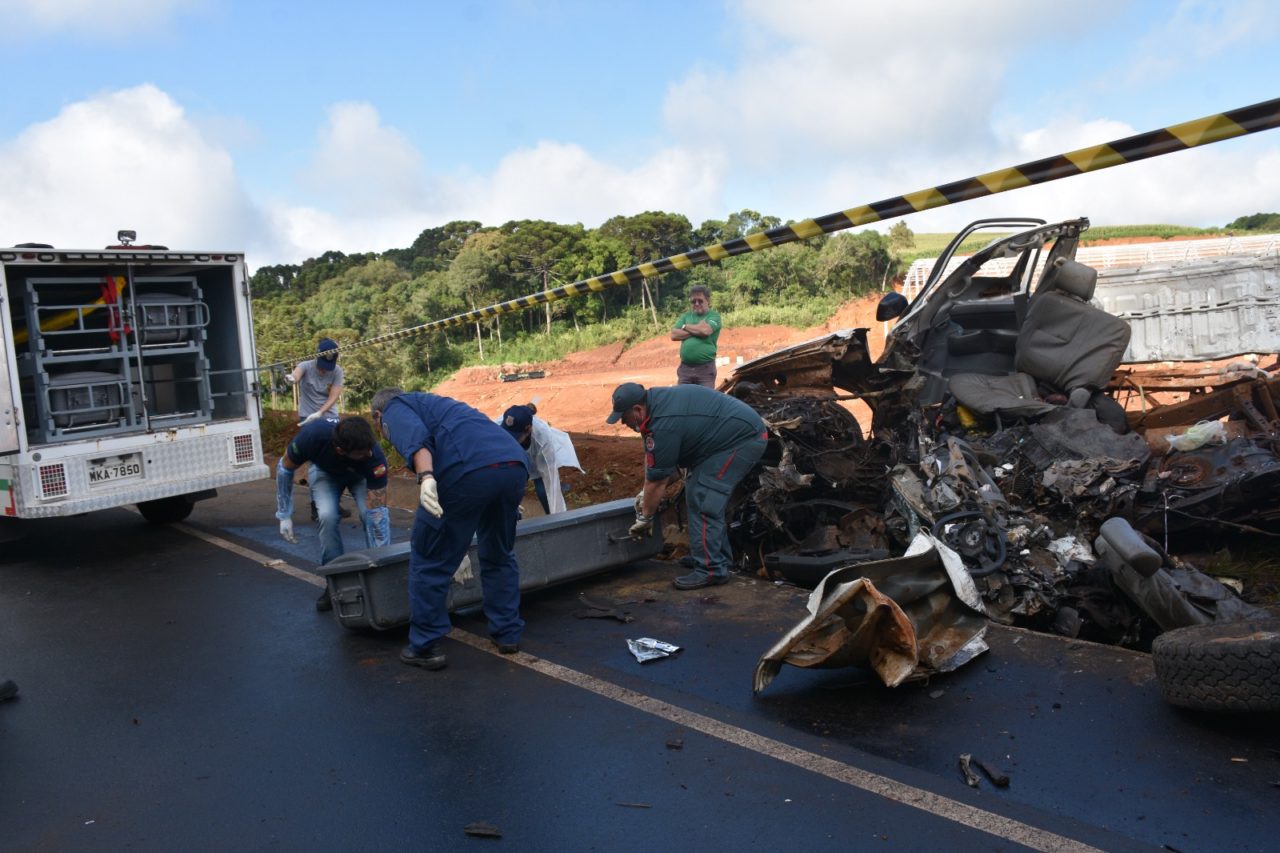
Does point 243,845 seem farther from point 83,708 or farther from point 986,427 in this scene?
point 986,427

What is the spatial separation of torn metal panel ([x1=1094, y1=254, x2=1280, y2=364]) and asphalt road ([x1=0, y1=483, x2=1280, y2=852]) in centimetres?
832

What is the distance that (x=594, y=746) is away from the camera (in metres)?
4.27

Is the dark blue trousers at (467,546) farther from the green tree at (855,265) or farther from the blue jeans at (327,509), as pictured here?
the green tree at (855,265)

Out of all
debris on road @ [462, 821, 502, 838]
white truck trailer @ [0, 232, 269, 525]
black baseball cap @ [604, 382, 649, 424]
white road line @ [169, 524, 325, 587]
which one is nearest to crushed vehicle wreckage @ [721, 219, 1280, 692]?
black baseball cap @ [604, 382, 649, 424]

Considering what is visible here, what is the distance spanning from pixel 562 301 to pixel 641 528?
131 ft

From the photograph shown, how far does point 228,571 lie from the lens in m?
7.79

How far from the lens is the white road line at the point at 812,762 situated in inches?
133

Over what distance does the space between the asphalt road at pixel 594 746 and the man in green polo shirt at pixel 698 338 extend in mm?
3095

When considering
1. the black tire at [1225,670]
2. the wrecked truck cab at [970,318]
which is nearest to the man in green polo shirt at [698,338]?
the wrecked truck cab at [970,318]

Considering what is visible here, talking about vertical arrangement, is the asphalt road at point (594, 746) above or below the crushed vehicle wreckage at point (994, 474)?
below

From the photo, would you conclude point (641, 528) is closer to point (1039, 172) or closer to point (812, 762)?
point (812, 762)

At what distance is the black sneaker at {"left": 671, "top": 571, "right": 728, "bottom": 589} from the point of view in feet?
21.6

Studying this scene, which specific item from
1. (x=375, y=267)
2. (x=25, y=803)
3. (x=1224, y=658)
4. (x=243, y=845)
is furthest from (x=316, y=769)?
(x=375, y=267)

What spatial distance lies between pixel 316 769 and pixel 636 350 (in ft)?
113
